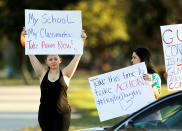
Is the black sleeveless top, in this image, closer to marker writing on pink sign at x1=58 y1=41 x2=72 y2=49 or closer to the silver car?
marker writing on pink sign at x1=58 y1=41 x2=72 y2=49

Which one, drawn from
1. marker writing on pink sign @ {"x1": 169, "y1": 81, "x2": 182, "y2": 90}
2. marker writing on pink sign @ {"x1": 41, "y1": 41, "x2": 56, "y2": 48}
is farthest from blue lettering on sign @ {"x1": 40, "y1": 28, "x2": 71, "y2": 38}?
marker writing on pink sign @ {"x1": 169, "y1": 81, "x2": 182, "y2": 90}

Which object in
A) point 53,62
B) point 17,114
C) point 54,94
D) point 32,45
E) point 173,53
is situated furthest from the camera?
point 17,114

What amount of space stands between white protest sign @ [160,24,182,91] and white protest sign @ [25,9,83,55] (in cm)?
118

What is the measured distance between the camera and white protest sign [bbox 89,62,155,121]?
4922mm

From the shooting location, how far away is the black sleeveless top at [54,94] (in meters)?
5.20

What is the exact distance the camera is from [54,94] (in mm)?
5195

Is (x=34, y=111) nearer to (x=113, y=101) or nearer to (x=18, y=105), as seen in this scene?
(x=18, y=105)

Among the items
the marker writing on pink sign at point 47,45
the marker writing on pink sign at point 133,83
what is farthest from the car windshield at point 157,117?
the marker writing on pink sign at point 47,45

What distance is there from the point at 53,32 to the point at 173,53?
5.73 feet

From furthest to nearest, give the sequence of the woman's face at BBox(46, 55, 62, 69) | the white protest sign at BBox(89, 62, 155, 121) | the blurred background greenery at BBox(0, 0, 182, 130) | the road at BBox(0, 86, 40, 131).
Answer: the blurred background greenery at BBox(0, 0, 182, 130), the road at BBox(0, 86, 40, 131), the woman's face at BBox(46, 55, 62, 69), the white protest sign at BBox(89, 62, 155, 121)

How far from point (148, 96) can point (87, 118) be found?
6.14 m

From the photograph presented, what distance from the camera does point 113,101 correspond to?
498 centimetres

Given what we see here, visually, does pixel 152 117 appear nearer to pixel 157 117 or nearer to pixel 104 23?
pixel 157 117

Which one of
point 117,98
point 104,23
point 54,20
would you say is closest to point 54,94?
point 117,98
